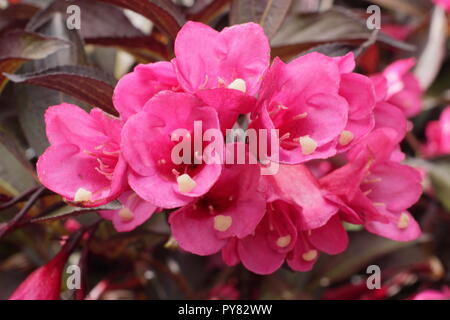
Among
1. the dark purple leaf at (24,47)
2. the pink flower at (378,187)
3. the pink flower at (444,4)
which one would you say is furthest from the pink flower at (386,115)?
the pink flower at (444,4)

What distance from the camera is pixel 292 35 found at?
84 cm

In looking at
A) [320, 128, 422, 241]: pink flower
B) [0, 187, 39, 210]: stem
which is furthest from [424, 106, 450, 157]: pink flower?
[0, 187, 39, 210]: stem

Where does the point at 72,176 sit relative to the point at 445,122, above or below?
above

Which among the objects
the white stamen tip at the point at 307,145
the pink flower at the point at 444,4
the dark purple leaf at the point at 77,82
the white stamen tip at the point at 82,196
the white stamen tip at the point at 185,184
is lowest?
the pink flower at the point at 444,4

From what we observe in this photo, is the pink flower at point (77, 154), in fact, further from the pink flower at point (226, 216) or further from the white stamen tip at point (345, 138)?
the white stamen tip at point (345, 138)

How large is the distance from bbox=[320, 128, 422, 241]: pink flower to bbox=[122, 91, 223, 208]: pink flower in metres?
0.14

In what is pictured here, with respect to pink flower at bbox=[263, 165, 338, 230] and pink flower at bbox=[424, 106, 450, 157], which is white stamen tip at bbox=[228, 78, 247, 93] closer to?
pink flower at bbox=[263, 165, 338, 230]

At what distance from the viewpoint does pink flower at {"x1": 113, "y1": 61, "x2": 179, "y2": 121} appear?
1.87 feet

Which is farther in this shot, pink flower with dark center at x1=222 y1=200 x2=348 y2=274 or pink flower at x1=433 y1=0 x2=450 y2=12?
pink flower at x1=433 y1=0 x2=450 y2=12

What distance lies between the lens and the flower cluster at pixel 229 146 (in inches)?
21.8

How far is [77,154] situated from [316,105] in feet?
0.78

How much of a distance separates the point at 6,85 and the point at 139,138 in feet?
1.17

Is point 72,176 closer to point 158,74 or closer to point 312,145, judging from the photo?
point 158,74

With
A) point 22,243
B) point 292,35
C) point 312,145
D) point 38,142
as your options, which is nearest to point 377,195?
point 312,145
